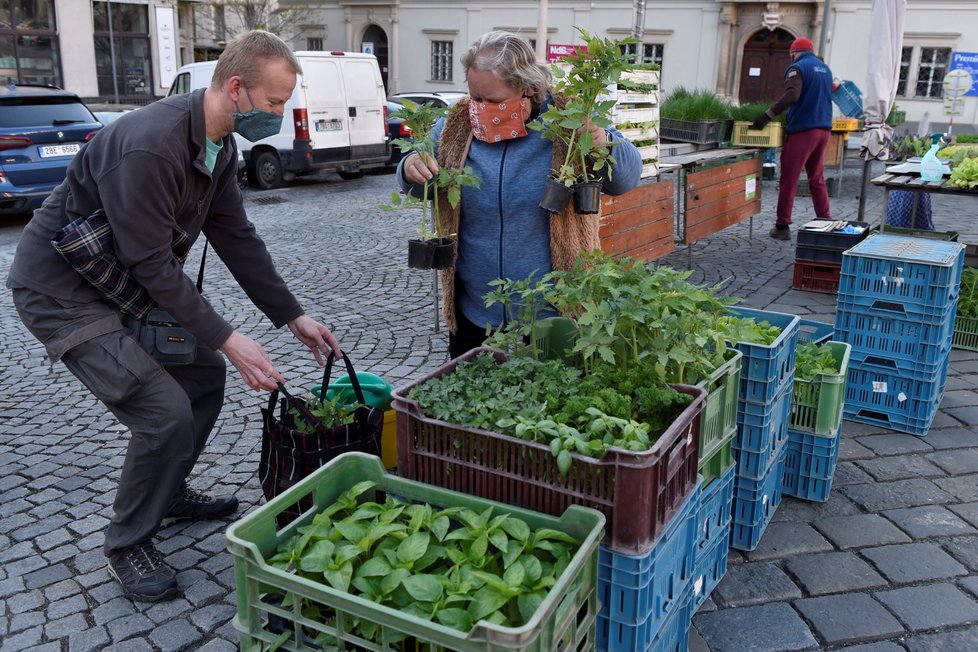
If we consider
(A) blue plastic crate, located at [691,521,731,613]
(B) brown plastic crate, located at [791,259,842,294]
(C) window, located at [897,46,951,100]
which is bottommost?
(A) blue plastic crate, located at [691,521,731,613]

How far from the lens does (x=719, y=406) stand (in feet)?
9.21

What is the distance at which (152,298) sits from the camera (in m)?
2.92

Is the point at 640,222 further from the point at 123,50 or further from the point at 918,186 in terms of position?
the point at 123,50

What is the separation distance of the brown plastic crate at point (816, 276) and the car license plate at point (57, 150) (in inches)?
333

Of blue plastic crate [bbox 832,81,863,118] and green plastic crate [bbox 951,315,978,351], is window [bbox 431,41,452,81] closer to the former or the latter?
blue plastic crate [bbox 832,81,863,118]

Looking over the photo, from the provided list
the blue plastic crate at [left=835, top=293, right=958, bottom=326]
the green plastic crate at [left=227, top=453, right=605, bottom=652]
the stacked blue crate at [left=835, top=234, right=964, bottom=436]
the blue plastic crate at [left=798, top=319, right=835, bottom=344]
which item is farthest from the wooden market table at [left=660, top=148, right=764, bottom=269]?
the green plastic crate at [left=227, top=453, right=605, bottom=652]

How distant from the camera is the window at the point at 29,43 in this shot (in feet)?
82.1

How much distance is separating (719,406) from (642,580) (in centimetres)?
83

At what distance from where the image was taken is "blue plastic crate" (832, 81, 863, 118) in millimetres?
14266

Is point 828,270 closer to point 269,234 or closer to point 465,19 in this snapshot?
point 269,234

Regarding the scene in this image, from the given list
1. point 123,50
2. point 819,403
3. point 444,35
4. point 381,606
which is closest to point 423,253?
point 381,606

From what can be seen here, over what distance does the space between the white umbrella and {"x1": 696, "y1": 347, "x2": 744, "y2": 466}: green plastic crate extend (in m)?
6.30

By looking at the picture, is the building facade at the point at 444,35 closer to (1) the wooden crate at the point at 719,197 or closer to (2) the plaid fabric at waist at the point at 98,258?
(1) the wooden crate at the point at 719,197

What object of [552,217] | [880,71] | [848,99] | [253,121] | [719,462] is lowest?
[719,462]
